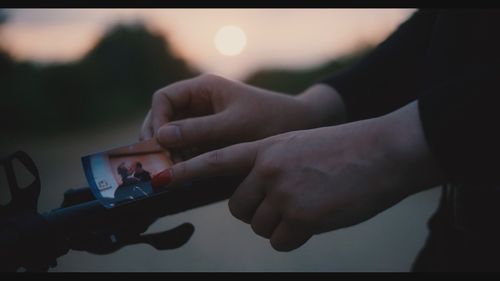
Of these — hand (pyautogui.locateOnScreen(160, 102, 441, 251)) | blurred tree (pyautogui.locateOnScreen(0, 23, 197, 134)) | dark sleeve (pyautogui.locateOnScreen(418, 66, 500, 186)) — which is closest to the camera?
dark sleeve (pyautogui.locateOnScreen(418, 66, 500, 186))

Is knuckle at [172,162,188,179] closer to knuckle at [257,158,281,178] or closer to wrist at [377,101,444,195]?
knuckle at [257,158,281,178]

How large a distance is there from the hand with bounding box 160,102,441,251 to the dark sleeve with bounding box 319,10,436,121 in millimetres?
675

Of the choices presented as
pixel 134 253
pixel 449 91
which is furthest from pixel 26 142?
pixel 449 91

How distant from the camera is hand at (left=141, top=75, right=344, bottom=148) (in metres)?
1.86

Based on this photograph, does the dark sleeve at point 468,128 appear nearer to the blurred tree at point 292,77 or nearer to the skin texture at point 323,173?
the skin texture at point 323,173

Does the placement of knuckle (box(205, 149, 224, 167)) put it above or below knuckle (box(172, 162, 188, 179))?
above

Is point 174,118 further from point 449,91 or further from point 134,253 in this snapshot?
point 134,253

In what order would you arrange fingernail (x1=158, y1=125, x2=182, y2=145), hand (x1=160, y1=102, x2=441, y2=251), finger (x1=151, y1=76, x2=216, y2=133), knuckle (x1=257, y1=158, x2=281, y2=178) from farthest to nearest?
finger (x1=151, y1=76, x2=216, y2=133), fingernail (x1=158, y1=125, x2=182, y2=145), knuckle (x1=257, y1=158, x2=281, y2=178), hand (x1=160, y1=102, x2=441, y2=251)

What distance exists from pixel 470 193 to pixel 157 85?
33618mm

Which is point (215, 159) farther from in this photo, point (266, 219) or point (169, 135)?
point (169, 135)

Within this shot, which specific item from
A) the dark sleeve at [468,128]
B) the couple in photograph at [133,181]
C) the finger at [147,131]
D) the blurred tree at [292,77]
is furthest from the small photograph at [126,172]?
the blurred tree at [292,77]

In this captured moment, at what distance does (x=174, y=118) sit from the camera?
2025 millimetres

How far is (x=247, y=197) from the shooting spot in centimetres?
135

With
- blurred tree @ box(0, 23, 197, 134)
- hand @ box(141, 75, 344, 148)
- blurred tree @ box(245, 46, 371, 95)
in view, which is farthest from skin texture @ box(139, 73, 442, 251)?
blurred tree @ box(245, 46, 371, 95)
